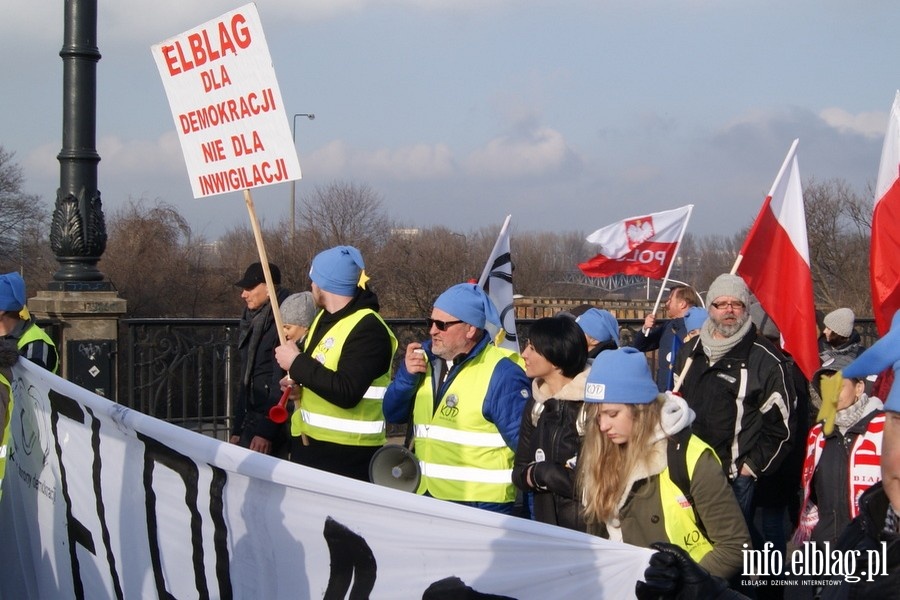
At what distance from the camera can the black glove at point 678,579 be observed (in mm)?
2484

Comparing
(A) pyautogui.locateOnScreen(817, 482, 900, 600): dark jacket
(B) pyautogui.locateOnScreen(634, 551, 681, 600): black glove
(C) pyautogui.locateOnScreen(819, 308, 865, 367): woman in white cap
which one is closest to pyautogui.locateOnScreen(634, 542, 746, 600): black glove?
(B) pyautogui.locateOnScreen(634, 551, 681, 600): black glove

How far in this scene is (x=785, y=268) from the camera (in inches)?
249

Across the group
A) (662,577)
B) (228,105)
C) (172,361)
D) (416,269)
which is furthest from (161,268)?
(662,577)

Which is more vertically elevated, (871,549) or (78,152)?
(78,152)

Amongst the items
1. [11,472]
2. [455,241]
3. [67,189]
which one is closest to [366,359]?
[11,472]

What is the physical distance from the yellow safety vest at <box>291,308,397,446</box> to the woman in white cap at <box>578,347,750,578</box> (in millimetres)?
1731

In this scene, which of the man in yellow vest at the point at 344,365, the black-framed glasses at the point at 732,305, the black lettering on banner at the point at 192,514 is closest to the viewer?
the black lettering on banner at the point at 192,514

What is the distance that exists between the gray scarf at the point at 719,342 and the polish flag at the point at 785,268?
552mm

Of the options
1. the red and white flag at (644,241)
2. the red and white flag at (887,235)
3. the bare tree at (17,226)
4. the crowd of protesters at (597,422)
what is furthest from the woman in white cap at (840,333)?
the bare tree at (17,226)

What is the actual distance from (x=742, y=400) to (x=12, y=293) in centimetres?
418

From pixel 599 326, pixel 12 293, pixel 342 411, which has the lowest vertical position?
pixel 342 411

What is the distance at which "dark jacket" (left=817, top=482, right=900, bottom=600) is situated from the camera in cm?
207

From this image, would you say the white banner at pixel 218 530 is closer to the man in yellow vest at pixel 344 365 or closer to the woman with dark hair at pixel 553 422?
the woman with dark hair at pixel 553 422

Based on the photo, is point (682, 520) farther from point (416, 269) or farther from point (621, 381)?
point (416, 269)
